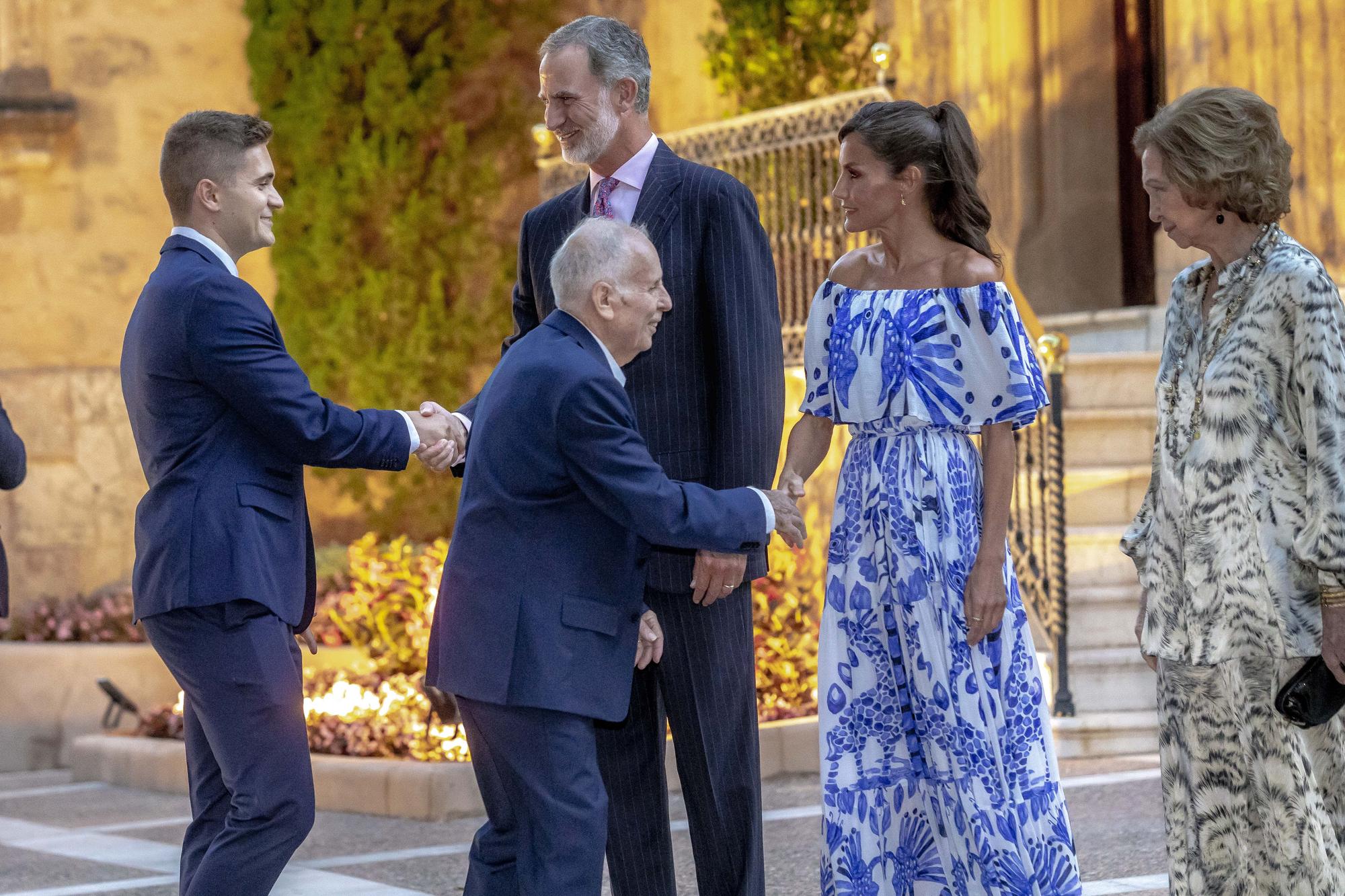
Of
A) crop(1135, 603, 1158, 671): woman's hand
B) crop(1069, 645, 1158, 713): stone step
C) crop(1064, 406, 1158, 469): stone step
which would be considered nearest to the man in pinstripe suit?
crop(1135, 603, 1158, 671): woman's hand

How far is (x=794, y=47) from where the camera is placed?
11336mm

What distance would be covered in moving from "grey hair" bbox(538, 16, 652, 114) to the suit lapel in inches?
6.1

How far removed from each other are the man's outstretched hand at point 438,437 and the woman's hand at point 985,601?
122cm

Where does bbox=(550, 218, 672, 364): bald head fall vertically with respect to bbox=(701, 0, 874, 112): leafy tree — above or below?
below

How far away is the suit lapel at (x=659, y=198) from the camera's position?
3754 mm

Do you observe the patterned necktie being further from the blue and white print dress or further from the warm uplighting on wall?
the warm uplighting on wall

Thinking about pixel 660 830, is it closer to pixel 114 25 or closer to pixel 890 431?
pixel 890 431

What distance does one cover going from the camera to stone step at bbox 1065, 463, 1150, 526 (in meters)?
8.22

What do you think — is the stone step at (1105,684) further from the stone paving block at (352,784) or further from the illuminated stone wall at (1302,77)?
the stone paving block at (352,784)

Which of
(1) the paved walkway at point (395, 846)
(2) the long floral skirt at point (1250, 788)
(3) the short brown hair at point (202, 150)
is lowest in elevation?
(1) the paved walkway at point (395, 846)

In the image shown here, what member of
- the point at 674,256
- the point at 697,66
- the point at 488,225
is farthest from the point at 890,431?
the point at 697,66

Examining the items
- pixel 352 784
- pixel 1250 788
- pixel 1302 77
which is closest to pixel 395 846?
pixel 352 784

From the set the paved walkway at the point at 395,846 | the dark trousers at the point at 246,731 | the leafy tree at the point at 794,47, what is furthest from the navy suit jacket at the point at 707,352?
the leafy tree at the point at 794,47

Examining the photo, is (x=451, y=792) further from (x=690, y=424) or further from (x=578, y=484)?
(x=578, y=484)
